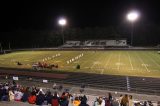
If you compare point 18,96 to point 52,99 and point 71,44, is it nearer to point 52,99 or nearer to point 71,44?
point 52,99

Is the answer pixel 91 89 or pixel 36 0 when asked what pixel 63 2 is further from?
pixel 91 89

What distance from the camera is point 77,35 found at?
289 ft

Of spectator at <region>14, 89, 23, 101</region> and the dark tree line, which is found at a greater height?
the dark tree line

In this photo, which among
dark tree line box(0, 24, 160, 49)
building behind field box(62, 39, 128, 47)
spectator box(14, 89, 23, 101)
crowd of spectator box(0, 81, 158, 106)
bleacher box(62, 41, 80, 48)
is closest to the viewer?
crowd of spectator box(0, 81, 158, 106)

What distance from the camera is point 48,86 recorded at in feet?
97.4

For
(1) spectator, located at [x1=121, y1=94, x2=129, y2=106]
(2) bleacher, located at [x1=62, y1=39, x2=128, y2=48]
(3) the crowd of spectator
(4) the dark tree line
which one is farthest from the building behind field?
(3) the crowd of spectator

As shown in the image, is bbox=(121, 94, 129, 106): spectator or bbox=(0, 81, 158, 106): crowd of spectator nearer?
bbox=(0, 81, 158, 106): crowd of spectator

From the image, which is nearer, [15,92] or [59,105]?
[59,105]

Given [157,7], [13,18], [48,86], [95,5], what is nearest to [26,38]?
[13,18]

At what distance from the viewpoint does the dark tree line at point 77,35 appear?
263 ft

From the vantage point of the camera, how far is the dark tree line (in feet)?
263

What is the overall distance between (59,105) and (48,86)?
11265 millimetres

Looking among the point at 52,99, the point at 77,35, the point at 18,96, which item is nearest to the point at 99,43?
the point at 77,35

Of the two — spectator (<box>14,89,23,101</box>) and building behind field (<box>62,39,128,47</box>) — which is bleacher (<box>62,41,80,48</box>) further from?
spectator (<box>14,89,23,101</box>)
